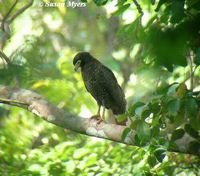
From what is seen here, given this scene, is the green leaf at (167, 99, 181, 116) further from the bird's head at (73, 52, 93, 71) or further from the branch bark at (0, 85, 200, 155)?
the bird's head at (73, 52, 93, 71)

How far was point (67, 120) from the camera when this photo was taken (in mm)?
3455

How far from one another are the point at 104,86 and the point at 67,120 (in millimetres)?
1185

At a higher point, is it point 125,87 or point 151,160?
point 125,87

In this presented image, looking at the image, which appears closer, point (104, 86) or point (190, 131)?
point (190, 131)

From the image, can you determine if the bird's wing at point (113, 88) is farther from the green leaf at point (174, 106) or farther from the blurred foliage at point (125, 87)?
the green leaf at point (174, 106)

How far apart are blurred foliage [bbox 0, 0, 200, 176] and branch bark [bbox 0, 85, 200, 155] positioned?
115mm

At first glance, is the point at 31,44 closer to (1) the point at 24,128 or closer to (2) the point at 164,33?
(1) the point at 24,128

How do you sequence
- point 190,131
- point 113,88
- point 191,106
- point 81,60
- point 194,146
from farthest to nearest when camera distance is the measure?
point 81,60 → point 113,88 → point 194,146 → point 190,131 → point 191,106

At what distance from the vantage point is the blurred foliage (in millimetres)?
2443

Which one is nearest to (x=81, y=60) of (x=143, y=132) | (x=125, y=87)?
(x=125, y=87)

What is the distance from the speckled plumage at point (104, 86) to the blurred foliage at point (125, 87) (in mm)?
163

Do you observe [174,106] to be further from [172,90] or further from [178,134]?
[178,134]

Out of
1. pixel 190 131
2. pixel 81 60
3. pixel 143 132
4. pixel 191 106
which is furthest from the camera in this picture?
→ pixel 81 60

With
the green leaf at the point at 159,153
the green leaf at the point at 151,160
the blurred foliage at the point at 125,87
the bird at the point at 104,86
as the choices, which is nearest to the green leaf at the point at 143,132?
the blurred foliage at the point at 125,87
